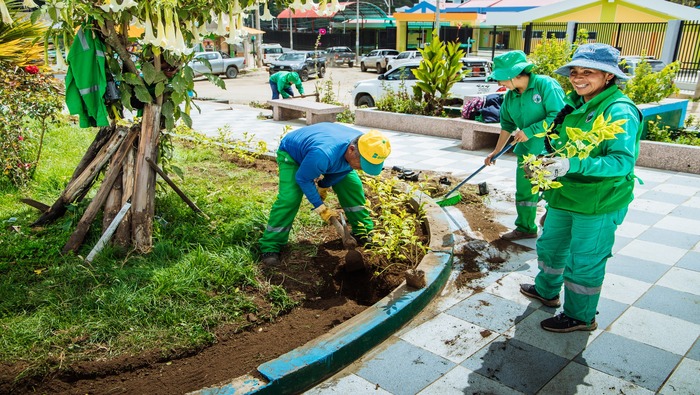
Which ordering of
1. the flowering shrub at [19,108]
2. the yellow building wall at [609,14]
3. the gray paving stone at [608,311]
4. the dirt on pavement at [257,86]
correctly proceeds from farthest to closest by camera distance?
the yellow building wall at [609,14], the dirt on pavement at [257,86], the flowering shrub at [19,108], the gray paving stone at [608,311]

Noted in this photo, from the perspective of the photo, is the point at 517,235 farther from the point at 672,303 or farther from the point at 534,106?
the point at 672,303

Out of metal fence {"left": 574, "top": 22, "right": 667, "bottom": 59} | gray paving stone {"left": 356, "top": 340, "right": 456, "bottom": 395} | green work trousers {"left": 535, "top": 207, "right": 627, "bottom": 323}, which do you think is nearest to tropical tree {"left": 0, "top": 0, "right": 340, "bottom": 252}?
gray paving stone {"left": 356, "top": 340, "right": 456, "bottom": 395}

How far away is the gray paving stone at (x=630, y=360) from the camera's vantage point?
2.97 metres

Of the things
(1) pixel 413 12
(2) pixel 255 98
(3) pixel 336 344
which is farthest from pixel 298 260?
(1) pixel 413 12

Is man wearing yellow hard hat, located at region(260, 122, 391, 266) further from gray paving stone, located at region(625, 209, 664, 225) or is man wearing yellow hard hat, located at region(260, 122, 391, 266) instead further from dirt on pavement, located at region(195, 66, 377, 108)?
dirt on pavement, located at region(195, 66, 377, 108)

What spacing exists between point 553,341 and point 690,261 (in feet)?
6.55

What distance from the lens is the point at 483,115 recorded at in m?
8.96

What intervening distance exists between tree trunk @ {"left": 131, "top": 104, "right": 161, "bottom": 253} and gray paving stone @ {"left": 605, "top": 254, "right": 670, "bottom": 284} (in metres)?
3.91

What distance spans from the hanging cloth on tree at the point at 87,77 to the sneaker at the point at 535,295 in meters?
3.64

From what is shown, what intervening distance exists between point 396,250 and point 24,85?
4.90 meters

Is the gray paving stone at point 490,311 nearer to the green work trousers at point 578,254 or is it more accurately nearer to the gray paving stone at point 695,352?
the green work trousers at point 578,254

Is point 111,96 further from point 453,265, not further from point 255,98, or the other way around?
point 255,98

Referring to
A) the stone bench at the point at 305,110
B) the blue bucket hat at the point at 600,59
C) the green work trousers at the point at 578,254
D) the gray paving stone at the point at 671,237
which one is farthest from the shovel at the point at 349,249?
the stone bench at the point at 305,110

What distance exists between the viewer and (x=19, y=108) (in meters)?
5.89
